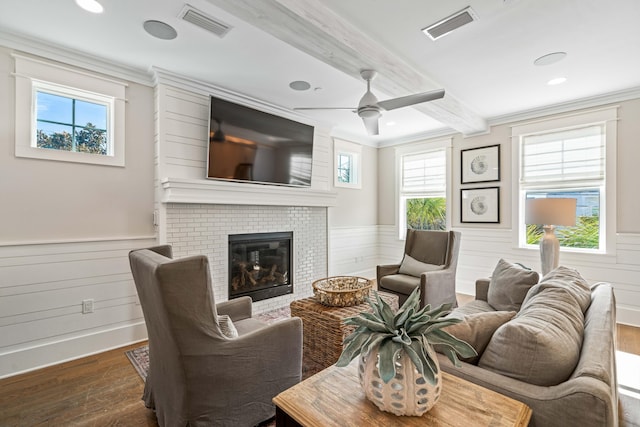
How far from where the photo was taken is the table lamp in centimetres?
295

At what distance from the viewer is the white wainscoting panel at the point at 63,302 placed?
236cm

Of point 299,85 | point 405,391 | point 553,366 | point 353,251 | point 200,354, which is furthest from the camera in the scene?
point 353,251

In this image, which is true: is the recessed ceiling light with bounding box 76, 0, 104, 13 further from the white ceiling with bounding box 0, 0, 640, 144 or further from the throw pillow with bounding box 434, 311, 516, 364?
the throw pillow with bounding box 434, 311, 516, 364

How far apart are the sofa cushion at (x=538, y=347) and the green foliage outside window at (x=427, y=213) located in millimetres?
3839

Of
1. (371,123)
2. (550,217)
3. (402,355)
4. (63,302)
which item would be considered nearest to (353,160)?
(371,123)

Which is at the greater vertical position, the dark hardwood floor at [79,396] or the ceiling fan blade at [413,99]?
the ceiling fan blade at [413,99]

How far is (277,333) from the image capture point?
1717 millimetres

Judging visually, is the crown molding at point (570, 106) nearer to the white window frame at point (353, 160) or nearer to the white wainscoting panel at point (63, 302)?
the white window frame at point (353, 160)

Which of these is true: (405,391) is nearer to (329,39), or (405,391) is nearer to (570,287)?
(570,287)

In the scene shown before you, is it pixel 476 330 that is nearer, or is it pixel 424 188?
pixel 476 330

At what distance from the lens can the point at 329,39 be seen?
6.89 feet

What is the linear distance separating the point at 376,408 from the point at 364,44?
2.37 metres

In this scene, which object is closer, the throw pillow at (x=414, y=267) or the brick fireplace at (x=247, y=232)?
the brick fireplace at (x=247, y=232)

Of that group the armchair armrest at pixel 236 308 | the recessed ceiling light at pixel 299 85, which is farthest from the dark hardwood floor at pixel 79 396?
the recessed ceiling light at pixel 299 85
